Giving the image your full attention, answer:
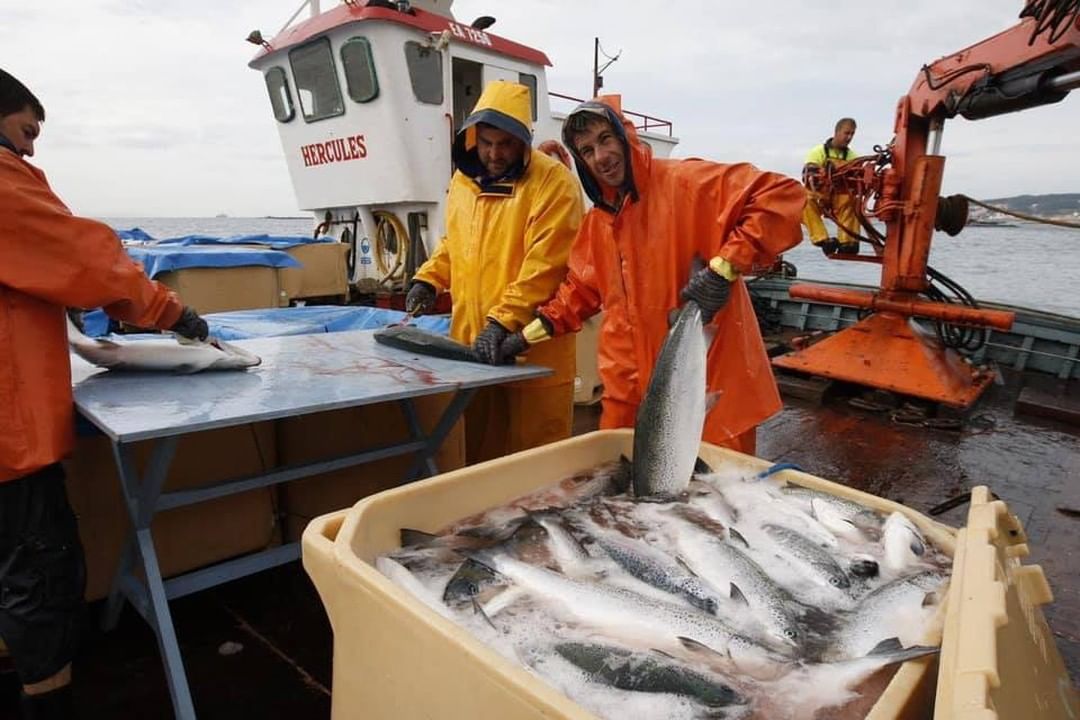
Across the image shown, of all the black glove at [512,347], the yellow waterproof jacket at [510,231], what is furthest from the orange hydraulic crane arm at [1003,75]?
the black glove at [512,347]

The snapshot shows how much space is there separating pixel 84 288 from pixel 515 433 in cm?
207

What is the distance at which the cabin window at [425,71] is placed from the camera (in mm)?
8406

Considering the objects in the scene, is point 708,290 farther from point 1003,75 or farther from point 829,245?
point 829,245

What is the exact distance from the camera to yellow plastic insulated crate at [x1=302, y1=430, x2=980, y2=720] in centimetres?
100

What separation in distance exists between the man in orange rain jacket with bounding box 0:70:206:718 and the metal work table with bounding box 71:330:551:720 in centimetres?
16

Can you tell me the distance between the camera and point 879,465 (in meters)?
4.80

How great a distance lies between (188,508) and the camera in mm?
2791

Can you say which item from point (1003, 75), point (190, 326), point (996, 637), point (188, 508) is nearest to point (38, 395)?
point (190, 326)

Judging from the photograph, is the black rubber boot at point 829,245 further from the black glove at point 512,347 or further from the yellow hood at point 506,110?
the black glove at point 512,347

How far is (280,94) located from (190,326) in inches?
346

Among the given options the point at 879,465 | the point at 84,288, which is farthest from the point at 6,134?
the point at 879,465

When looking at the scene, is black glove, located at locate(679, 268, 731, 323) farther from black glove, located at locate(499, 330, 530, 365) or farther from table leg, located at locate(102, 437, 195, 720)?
table leg, located at locate(102, 437, 195, 720)

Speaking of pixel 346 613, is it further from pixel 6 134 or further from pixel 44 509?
pixel 6 134

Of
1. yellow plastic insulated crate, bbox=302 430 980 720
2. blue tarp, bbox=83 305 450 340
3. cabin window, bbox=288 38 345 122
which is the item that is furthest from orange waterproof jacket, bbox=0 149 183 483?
cabin window, bbox=288 38 345 122
